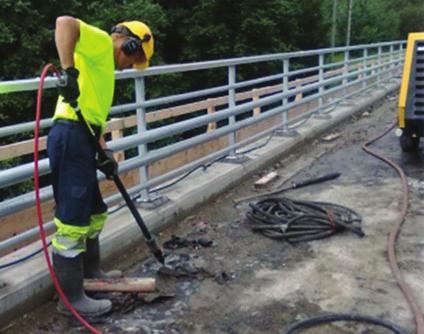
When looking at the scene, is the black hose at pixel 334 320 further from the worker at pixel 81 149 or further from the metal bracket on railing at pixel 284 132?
the metal bracket on railing at pixel 284 132

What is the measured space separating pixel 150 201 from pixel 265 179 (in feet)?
6.09

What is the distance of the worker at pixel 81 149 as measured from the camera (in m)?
3.34

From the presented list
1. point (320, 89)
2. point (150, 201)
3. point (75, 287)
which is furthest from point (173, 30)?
point (75, 287)

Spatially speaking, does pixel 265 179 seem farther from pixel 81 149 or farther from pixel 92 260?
pixel 81 149

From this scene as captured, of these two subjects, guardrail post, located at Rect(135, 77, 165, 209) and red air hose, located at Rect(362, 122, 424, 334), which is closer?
red air hose, located at Rect(362, 122, 424, 334)

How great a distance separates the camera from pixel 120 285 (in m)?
3.71

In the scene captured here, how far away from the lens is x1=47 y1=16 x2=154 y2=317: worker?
11.0ft

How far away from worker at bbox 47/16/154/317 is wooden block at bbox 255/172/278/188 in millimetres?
3007

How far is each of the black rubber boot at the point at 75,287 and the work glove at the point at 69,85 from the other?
99 cm

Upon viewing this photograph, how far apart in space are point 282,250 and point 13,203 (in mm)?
2107

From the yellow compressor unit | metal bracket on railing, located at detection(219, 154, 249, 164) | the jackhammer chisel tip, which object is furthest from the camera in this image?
the yellow compressor unit

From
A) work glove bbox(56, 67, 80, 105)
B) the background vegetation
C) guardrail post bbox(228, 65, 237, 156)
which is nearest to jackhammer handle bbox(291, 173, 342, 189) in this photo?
guardrail post bbox(228, 65, 237, 156)

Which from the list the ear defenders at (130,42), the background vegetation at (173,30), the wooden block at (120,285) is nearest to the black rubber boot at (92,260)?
the wooden block at (120,285)

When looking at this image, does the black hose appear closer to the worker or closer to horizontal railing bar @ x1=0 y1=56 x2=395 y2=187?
the worker
